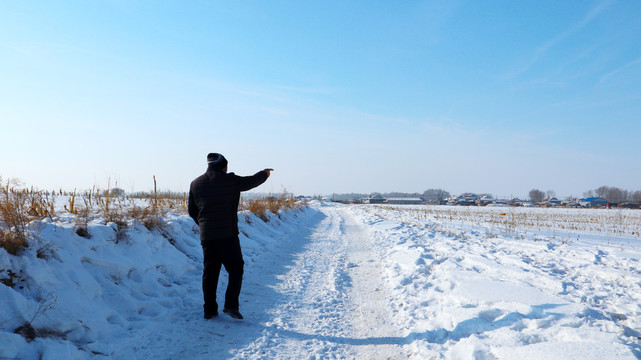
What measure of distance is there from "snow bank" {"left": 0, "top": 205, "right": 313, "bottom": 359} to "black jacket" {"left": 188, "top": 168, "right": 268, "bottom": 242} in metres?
1.15

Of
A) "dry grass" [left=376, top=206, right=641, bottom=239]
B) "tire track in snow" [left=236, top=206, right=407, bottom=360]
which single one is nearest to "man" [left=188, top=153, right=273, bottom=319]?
"tire track in snow" [left=236, top=206, right=407, bottom=360]

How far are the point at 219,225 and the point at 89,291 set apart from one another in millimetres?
1573

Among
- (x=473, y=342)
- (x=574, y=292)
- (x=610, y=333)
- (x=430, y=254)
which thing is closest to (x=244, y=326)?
(x=473, y=342)

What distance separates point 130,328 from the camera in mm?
3732

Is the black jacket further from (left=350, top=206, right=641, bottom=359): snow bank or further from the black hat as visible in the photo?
(left=350, top=206, right=641, bottom=359): snow bank

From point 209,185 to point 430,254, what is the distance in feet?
18.9

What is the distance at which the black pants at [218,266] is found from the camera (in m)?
4.25

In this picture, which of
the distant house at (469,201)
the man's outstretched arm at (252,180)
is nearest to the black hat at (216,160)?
the man's outstretched arm at (252,180)

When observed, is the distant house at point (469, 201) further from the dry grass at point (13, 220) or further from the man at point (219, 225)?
the dry grass at point (13, 220)

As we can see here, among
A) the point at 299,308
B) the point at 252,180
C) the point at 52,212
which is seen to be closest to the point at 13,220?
the point at 52,212

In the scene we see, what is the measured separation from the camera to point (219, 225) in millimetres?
4266

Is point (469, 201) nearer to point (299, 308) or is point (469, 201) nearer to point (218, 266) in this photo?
point (299, 308)

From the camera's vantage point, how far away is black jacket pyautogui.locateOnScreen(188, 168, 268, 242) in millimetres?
4270

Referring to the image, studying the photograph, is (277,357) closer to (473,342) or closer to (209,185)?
(473,342)
